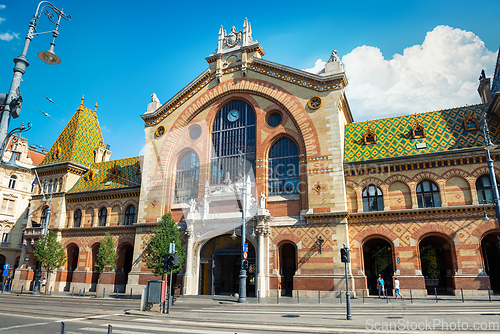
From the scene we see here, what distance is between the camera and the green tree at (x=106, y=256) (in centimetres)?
3484

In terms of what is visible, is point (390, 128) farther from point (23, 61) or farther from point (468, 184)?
point (23, 61)

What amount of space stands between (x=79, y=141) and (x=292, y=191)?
29.3 metres

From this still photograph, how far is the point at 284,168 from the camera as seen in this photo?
3180 centimetres

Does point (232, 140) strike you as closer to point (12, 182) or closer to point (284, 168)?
point (284, 168)

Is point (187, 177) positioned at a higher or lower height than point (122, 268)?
higher

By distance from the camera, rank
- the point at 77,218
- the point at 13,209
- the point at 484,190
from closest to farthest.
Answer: the point at 484,190, the point at 77,218, the point at 13,209

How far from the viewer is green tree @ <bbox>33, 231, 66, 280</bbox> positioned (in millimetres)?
35753

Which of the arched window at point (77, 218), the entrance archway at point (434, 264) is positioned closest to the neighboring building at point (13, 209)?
the arched window at point (77, 218)

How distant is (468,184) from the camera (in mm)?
26891

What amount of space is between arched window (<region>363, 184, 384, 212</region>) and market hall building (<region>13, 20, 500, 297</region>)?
9cm

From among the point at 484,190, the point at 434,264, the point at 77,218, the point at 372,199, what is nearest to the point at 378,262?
the point at 434,264

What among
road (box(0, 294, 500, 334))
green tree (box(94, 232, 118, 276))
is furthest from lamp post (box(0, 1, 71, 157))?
green tree (box(94, 232, 118, 276))

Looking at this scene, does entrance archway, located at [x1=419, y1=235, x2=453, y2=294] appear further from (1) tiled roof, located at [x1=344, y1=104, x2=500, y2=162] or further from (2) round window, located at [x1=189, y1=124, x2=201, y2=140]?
(2) round window, located at [x1=189, y1=124, x2=201, y2=140]

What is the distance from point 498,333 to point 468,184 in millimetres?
18501
